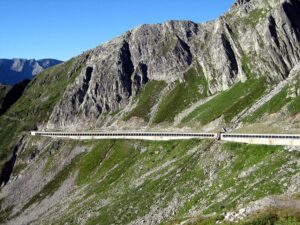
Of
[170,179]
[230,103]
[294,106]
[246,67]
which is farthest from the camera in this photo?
[246,67]

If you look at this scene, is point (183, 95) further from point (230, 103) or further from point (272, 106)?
point (272, 106)

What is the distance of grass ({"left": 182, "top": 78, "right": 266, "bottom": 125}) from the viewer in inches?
5719

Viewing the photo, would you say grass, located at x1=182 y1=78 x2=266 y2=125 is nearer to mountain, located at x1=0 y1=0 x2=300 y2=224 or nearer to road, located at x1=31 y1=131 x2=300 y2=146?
mountain, located at x1=0 y1=0 x2=300 y2=224

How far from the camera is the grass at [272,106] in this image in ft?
418

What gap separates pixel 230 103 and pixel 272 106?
25353 millimetres

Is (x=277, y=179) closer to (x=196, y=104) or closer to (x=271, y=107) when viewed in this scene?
(x=271, y=107)

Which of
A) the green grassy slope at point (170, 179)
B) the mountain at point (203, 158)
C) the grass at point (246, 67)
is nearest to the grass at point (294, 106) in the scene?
the mountain at point (203, 158)

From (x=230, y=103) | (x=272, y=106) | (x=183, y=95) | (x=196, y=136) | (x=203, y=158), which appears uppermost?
(x=183, y=95)

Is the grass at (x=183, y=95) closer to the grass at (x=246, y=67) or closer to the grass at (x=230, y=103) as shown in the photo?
the grass at (x=230, y=103)

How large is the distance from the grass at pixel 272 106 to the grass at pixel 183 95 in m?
47.5

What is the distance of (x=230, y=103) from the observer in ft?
504

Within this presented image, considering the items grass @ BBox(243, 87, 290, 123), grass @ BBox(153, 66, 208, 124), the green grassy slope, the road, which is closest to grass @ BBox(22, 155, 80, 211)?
the green grassy slope

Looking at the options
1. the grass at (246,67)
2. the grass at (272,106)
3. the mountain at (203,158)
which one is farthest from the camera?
the grass at (246,67)

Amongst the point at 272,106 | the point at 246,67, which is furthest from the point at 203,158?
the point at 246,67
